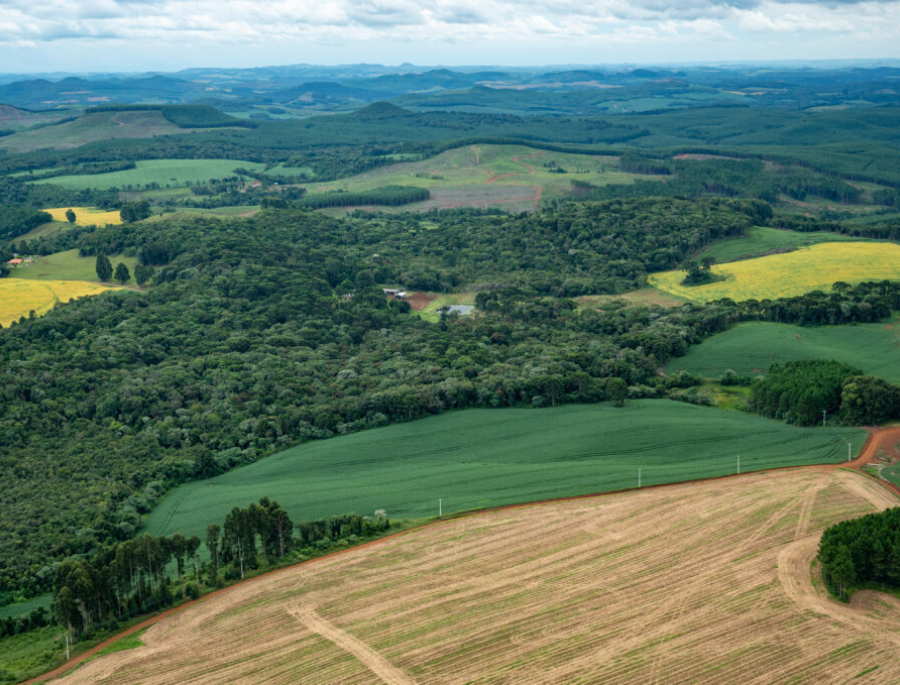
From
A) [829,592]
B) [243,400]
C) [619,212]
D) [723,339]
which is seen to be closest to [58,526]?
[243,400]

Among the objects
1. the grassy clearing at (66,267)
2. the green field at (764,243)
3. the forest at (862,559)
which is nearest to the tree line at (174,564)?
the forest at (862,559)

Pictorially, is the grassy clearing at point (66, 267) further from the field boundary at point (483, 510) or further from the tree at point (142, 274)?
the field boundary at point (483, 510)

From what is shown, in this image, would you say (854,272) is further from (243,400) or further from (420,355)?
(243,400)

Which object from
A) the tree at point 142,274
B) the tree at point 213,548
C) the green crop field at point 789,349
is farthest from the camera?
the tree at point 142,274

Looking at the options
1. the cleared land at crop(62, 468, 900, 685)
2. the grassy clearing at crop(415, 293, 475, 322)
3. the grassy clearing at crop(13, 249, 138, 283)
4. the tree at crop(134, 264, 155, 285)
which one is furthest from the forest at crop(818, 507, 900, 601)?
the grassy clearing at crop(13, 249, 138, 283)

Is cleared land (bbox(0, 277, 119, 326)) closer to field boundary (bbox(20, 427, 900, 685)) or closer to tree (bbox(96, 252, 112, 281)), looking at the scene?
tree (bbox(96, 252, 112, 281))

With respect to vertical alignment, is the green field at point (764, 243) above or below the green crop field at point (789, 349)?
above

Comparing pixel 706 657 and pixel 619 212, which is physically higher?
pixel 619 212
